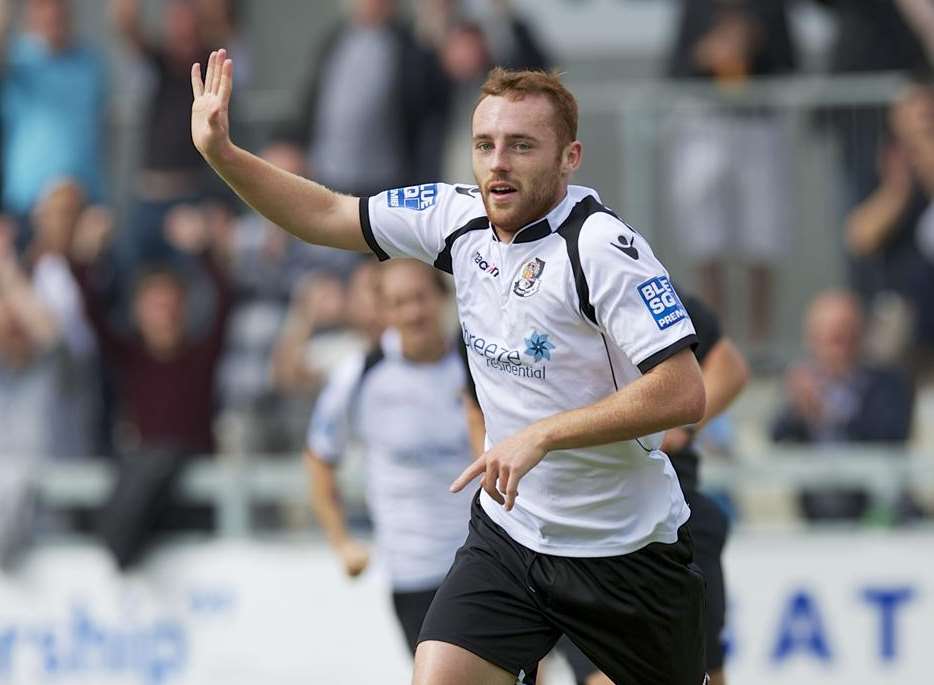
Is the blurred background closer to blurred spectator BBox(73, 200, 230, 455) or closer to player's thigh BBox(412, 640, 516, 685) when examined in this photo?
blurred spectator BBox(73, 200, 230, 455)

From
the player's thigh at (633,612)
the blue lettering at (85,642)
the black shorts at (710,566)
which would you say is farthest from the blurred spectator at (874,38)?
the player's thigh at (633,612)

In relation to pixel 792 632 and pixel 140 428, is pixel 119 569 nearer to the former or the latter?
pixel 140 428

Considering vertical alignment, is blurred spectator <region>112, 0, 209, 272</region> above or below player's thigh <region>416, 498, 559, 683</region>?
above

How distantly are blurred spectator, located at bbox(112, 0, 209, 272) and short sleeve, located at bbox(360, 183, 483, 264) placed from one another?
6.12 m

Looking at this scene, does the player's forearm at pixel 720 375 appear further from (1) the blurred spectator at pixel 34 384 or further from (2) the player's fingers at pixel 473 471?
(1) the blurred spectator at pixel 34 384

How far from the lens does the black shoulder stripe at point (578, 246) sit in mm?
4828

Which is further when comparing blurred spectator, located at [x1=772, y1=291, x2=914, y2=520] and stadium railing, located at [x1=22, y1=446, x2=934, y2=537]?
blurred spectator, located at [x1=772, y1=291, x2=914, y2=520]

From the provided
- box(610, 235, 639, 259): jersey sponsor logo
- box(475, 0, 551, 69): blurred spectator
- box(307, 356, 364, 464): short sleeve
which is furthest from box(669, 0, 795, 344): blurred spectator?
box(610, 235, 639, 259): jersey sponsor logo

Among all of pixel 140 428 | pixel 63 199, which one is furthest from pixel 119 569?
pixel 63 199

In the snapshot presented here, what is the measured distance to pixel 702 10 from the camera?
10406mm

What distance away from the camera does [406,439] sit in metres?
7.40

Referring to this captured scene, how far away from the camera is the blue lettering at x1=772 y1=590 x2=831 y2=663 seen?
920 cm

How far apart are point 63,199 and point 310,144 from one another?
1591 millimetres

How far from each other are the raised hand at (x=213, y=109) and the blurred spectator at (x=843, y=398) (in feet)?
16.6
